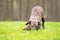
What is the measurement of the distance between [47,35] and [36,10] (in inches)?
54.4

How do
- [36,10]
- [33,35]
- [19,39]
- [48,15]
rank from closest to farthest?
[19,39] < [33,35] < [36,10] < [48,15]

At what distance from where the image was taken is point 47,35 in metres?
6.55

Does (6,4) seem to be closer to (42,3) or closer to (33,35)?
(42,3)

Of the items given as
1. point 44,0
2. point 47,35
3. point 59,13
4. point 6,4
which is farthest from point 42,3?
point 47,35

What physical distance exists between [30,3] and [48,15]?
3.56 ft

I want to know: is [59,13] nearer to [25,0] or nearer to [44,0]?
[44,0]

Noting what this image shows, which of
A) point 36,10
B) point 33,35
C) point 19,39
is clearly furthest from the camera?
point 36,10

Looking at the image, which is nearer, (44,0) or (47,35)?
(47,35)

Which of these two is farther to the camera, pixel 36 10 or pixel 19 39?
pixel 36 10

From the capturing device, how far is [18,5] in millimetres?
12430

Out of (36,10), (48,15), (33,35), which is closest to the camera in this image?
(33,35)

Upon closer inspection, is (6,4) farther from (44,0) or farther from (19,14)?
(44,0)

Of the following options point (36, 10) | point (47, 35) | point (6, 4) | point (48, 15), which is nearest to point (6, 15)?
point (6, 4)

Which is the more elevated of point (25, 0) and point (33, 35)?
point (25, 0)
